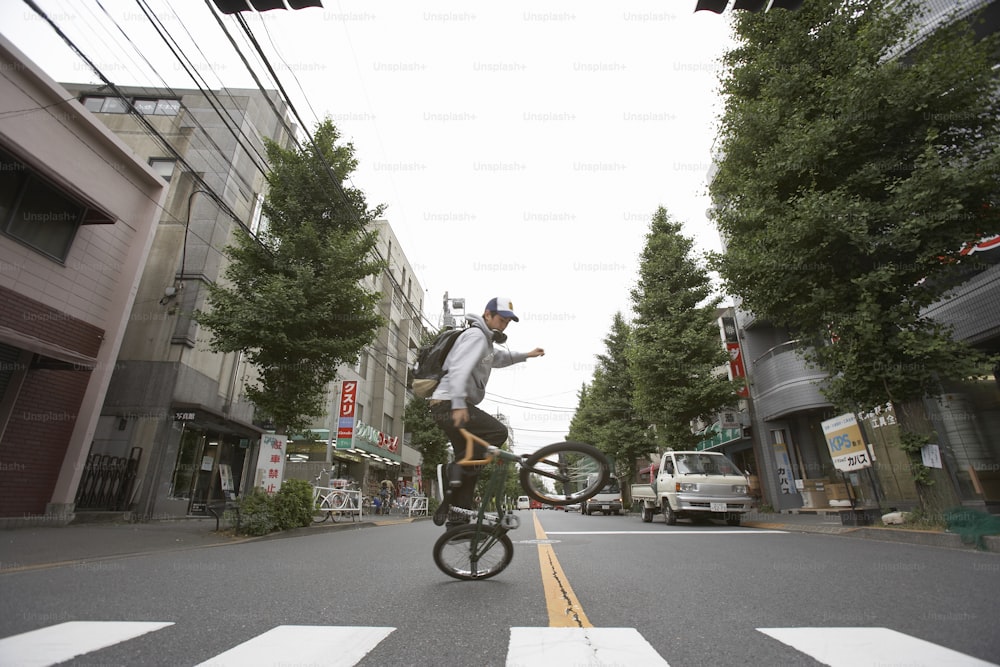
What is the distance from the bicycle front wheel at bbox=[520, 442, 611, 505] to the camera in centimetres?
347

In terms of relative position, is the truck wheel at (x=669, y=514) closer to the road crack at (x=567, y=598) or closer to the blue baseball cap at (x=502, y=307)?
the road crack at (x=567, y=598)

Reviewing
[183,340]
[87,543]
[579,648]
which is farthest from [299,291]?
[579,648]

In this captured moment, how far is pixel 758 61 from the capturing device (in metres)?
9.50

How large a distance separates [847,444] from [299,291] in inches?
430

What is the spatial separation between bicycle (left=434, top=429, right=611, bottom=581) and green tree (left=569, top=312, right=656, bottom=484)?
20.2 meters

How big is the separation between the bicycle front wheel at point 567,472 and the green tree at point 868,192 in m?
6.00

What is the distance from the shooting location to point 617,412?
85.4ft

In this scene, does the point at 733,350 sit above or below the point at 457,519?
above

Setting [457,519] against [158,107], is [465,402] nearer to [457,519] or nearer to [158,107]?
[457,519]

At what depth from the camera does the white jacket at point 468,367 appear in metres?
3.19

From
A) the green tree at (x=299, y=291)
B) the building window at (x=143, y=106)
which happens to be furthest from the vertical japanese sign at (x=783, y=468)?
the building window at (x=143, y=106)

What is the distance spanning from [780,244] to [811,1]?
5.24 metres

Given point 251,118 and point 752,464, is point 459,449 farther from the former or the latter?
point 752,464

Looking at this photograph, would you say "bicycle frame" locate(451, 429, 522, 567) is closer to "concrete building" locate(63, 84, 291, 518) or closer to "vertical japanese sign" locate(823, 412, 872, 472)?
"vertical japanese sign" locate(823, 412, 872, 472)
